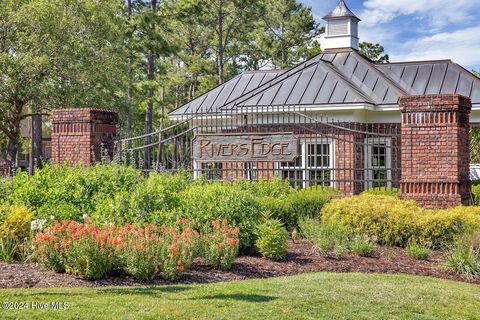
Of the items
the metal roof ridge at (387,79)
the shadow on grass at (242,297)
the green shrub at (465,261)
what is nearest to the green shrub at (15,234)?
the shadow on grass at (242,297)

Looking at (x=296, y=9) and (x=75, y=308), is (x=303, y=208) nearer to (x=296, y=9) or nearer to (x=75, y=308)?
(x=75, y=308)

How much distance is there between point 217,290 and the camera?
685cm

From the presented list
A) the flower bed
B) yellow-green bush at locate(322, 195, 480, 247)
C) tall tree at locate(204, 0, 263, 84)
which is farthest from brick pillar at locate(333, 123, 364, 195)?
tall tree at locate(204, 0, 263, 84)

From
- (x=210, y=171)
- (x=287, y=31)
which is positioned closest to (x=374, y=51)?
(x=287, y=31)

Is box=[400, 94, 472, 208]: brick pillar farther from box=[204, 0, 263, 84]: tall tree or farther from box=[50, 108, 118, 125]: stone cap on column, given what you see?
box=[204, 0, 263, 84]: tall tree

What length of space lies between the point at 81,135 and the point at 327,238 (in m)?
6.85

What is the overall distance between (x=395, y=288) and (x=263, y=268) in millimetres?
1864

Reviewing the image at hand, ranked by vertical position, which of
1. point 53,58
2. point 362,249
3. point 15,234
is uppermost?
point 53,58

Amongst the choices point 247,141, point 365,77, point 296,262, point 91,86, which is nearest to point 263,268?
point 296,262

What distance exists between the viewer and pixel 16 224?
8922 mm

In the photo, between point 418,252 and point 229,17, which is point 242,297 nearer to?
point 418,252

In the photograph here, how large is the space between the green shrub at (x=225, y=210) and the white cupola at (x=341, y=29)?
48.8 feet

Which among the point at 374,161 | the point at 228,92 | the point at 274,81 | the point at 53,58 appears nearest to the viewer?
the point at 374,161

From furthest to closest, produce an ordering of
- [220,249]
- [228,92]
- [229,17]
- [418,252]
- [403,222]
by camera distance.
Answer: [229,17] → [228,92] → [403,222] → [418,252] → [220,249]
